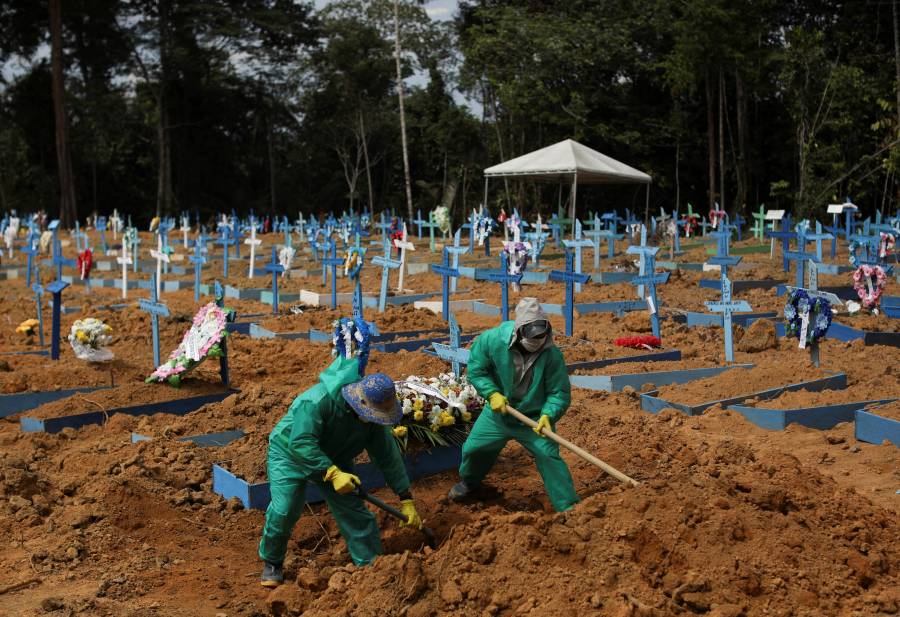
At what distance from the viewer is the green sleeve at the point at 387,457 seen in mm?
5621

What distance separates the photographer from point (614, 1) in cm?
3250

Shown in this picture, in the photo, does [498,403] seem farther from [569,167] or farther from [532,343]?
[569,167]

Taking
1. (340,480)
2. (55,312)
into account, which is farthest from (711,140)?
(340,480)

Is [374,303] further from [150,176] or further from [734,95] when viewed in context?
[150,176]

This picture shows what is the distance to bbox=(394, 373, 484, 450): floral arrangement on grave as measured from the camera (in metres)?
7.11

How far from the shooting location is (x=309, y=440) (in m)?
5.32

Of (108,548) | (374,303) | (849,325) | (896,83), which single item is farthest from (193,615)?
(896,83)

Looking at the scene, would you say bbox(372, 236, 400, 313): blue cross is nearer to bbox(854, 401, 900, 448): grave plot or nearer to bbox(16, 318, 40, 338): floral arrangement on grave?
bbox(16, 318, 40, 338): floral arrangement on grave

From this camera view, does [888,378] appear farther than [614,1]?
No

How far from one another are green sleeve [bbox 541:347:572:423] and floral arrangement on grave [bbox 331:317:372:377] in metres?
1.55

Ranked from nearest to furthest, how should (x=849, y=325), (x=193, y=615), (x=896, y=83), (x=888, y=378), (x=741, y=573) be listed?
(x=741, y=573), (x=193, y=615), (x=888, y=378), (x=849, y=325), (x=896, y=83)

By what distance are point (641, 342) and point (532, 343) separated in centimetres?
516

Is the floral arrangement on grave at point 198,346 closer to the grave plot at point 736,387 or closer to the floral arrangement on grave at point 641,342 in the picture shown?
the grave plot at point 736,387

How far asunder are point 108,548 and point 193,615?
1.23m
